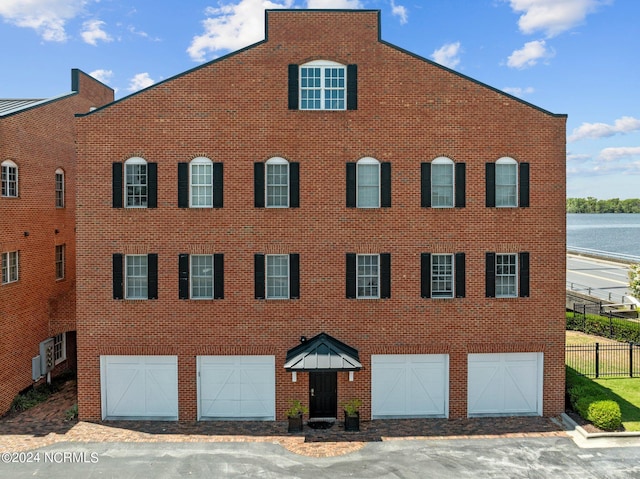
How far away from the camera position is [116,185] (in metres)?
16.9

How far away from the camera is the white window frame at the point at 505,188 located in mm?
17281

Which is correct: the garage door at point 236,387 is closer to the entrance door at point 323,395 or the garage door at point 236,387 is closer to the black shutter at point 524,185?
the entrance door at point 323,395

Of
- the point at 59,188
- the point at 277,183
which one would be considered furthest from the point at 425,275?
the point at 59,188

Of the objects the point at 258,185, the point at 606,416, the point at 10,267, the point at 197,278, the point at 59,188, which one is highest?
the point at 59,188

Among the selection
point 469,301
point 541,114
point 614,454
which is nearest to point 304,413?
point 469,301

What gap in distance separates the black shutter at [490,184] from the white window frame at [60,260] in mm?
18601

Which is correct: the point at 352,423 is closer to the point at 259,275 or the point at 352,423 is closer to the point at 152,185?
the point at 259,275

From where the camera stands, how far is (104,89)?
26.2m

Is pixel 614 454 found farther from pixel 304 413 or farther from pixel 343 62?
pixel 343 62

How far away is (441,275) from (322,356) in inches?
206

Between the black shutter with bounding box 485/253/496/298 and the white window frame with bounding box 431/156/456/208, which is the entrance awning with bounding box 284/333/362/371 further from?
the white window frame with bounding box 431/156/456/208

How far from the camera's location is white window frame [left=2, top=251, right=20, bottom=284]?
17.8 metres

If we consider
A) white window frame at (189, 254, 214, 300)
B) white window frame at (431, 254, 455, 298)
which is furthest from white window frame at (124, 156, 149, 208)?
white window frame at (431, 254, 455, 298)

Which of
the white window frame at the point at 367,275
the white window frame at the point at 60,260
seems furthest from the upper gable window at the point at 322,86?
the white window frame at the point at 60,260
